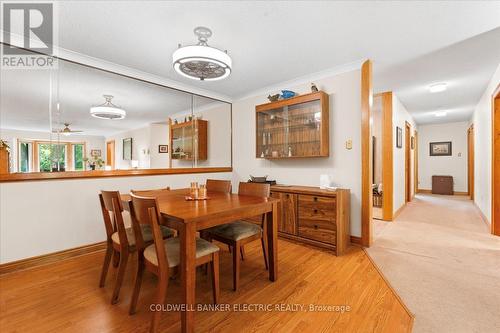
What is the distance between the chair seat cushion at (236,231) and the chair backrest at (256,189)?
377 mm

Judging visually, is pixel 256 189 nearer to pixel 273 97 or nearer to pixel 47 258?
pixel 273 97

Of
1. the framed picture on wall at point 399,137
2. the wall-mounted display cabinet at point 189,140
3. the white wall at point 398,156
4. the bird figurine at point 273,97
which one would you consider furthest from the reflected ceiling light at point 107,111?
the framed picture on wall at point 399,137

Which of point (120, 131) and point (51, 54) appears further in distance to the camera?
point (120, 131)

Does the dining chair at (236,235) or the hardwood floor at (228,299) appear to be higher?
the dining chair at (236,235)

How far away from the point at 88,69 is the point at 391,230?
4.80m

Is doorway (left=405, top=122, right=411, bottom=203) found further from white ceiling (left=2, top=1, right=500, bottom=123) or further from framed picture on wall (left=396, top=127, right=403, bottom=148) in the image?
white ceiling (left=2, top=1, right=500, bottom=123)

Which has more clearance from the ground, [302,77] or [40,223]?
[302,77]

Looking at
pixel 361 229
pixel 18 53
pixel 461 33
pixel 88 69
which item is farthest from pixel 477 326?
pixel 18 53

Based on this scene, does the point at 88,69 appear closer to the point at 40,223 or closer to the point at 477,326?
the point at 40,223

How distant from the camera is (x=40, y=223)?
2428 mm

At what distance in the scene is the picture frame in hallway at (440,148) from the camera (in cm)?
747

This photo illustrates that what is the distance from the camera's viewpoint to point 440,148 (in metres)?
7.59

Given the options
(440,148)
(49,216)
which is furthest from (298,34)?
(440,148)

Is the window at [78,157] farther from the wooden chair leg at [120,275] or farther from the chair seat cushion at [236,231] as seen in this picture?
the chair seat cushion at [236,231]
